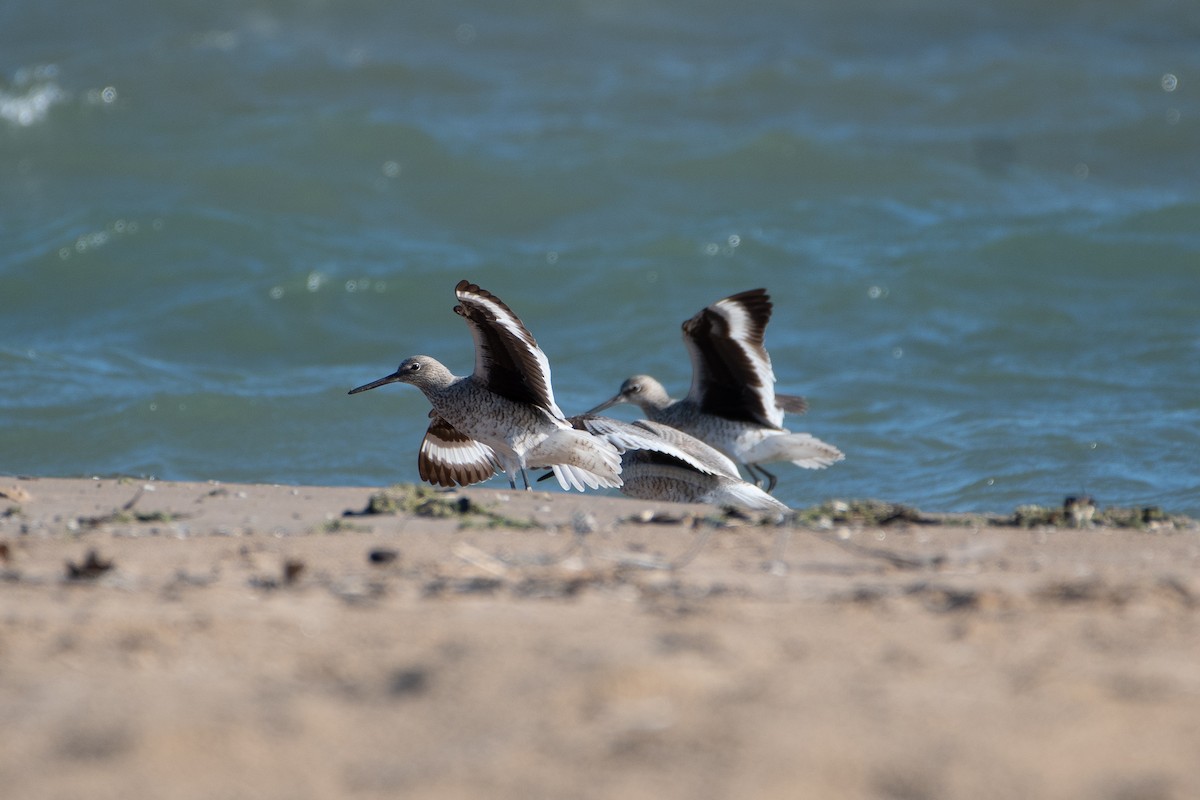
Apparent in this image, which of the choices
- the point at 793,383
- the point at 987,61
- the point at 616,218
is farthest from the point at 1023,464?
the point at 987,61

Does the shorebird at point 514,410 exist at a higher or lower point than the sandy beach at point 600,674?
higher

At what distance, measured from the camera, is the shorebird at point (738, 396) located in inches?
291

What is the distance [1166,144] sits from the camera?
15.4 metres

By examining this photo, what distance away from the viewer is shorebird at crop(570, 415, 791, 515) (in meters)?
6.70

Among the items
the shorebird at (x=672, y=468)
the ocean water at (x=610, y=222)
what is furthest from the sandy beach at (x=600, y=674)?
the ocean water at (x=610, y=222)

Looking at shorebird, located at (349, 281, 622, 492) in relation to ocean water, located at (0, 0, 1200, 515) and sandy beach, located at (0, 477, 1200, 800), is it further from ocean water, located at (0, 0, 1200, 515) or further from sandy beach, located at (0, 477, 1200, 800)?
sandy beach, located at (0, 477, 1200, 800)

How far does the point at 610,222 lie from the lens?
46.3ft

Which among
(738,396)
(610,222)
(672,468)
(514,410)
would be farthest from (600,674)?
(610,222)

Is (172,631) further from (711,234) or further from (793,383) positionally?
(711,234)

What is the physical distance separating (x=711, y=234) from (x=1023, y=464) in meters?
5.87

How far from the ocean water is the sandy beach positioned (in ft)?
14.3

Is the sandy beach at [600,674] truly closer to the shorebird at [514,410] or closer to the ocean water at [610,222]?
the shorebird at [514,410]

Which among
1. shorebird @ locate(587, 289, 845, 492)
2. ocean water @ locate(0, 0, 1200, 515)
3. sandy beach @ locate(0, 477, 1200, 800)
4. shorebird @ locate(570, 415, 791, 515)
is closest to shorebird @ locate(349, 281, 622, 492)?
shorebird @ locate(570, 415, 791, 515)

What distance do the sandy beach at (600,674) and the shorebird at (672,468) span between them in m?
2.52
